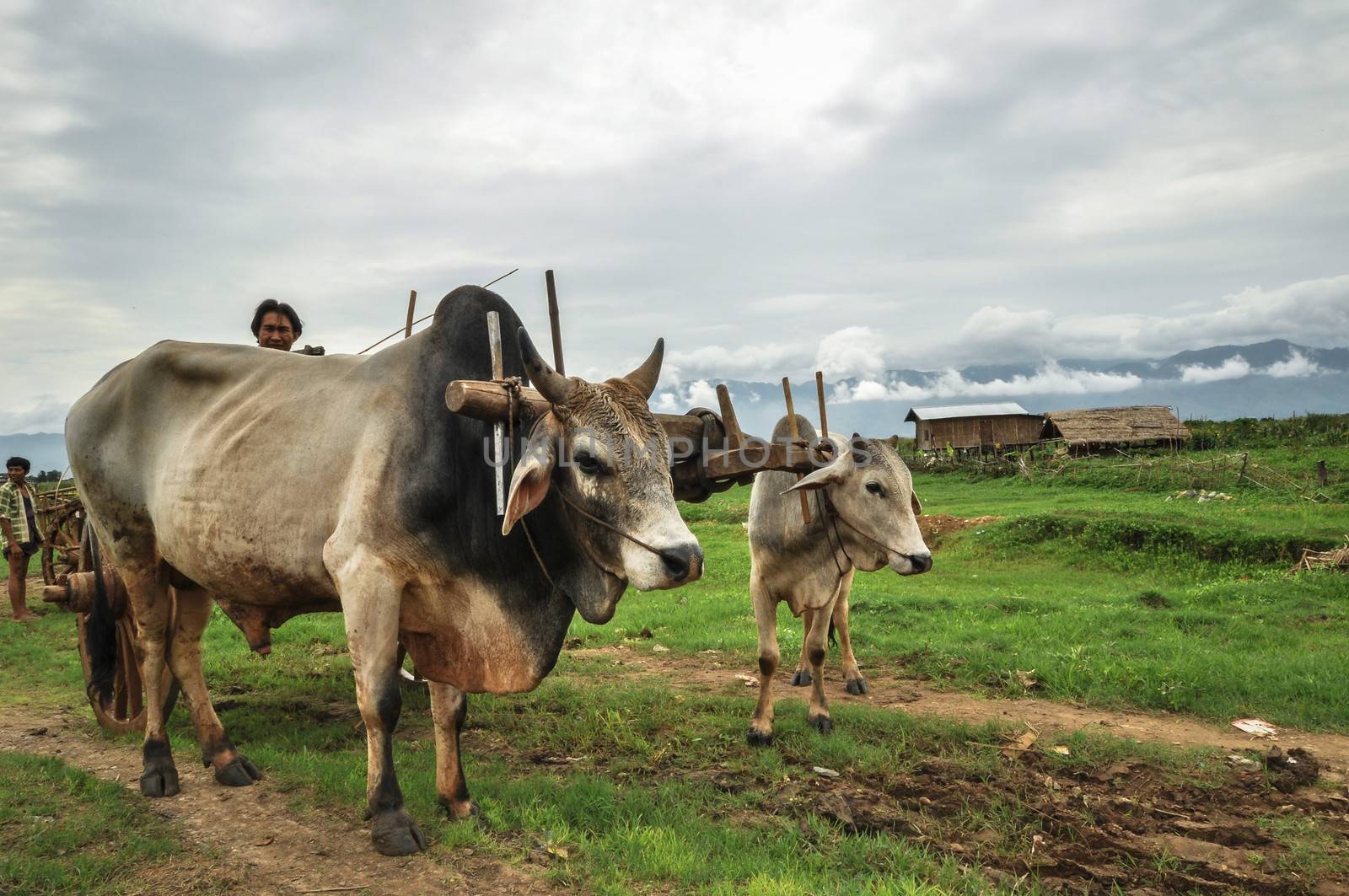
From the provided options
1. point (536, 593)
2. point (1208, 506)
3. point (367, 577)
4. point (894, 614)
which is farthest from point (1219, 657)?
point (1208, 506)

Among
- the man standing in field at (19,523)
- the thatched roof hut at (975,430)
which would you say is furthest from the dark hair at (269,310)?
the thatched roof hut at (975,430)

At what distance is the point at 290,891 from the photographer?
12.5ft

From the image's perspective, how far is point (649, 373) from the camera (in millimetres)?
4566

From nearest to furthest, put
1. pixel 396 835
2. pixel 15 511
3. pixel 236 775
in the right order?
pixel 396 835
pixel 236 775
pixel 15 511

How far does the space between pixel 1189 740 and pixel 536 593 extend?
492 centimetres

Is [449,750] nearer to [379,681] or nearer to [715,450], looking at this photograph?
[379,681]

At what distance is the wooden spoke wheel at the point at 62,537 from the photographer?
11.0 m

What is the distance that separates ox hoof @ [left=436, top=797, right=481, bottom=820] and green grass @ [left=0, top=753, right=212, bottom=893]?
1.13 metres

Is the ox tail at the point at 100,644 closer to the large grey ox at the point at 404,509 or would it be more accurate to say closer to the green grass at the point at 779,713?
the green grass at the point at 779,713

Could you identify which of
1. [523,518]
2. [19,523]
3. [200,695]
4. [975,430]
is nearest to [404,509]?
[523,518]

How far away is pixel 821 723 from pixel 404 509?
3565mm

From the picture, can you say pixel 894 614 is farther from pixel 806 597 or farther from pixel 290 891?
pixel 290 891

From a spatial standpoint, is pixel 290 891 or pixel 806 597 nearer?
pixel 290 891

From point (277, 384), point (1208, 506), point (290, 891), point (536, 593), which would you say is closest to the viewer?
Result: point (290, 891)
